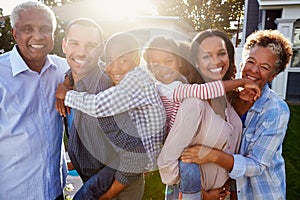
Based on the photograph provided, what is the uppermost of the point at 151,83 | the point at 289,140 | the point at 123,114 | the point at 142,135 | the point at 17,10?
the point at 17,10

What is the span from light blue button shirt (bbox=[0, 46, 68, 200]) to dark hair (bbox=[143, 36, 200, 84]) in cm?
75

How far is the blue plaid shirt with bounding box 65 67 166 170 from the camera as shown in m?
1.61

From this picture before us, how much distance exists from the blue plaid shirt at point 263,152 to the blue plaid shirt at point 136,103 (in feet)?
1.69

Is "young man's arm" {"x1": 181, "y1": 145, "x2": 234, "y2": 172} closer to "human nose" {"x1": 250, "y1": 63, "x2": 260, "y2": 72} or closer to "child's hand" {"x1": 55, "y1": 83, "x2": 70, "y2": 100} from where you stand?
"human nose" {"x1": 250, "y1": 63, "x2": 260, "y2": 72}

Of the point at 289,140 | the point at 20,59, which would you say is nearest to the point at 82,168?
the point at 20,59

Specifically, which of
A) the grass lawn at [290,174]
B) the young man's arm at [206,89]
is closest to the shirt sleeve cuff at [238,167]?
the young man's arm at [206,89]

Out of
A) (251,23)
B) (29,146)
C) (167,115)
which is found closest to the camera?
(167,115)

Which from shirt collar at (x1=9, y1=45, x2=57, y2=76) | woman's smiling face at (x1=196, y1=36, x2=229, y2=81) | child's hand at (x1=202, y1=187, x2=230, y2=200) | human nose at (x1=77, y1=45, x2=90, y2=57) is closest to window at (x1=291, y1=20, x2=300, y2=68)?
woman's smiling face at (x1=196, y1=36, x2=229, y2=81)

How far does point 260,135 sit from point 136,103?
78 centimetres

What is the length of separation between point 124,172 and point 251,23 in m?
11.6

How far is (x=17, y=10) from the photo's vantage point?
1878 mm

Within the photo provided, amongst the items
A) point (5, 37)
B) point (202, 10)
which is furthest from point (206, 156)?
point (202, 10)

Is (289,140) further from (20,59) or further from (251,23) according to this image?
(251,23)

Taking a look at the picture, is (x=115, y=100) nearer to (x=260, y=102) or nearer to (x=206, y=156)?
(x=206, y=156)
